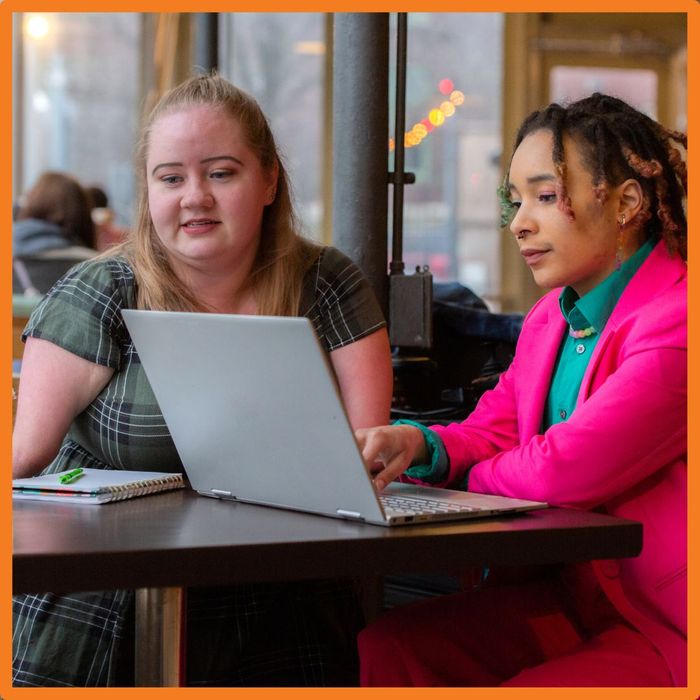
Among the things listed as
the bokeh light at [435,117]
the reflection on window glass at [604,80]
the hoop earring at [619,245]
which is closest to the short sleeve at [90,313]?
the hoop earring at [619,245]

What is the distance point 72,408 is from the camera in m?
1.96

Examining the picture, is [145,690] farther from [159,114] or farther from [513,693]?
[159,114]

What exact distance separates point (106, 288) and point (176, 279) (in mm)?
128

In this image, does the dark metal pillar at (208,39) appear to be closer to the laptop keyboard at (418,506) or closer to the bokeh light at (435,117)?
the laptop keyboard at (418,506)

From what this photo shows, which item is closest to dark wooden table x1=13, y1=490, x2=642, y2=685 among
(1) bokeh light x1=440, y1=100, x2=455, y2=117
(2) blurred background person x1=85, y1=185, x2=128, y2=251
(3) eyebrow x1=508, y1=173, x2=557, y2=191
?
(3) eyebrow x1=508, y1=173, x2=557, y2=191

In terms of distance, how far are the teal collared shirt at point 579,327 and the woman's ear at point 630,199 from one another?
0.06m

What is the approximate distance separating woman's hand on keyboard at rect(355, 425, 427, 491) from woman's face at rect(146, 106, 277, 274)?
0.50 m

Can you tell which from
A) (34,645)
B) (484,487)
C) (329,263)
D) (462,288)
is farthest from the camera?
(462,288)

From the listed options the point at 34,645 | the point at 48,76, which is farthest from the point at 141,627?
the point at 48,76

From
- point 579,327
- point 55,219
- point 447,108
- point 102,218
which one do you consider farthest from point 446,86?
point 579,327

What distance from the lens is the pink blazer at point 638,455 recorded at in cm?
154

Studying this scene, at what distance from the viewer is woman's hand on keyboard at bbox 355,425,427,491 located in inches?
64.2

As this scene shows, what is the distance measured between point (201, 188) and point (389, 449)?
1.96 feet

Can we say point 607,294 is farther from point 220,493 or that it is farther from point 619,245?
point 220,493
